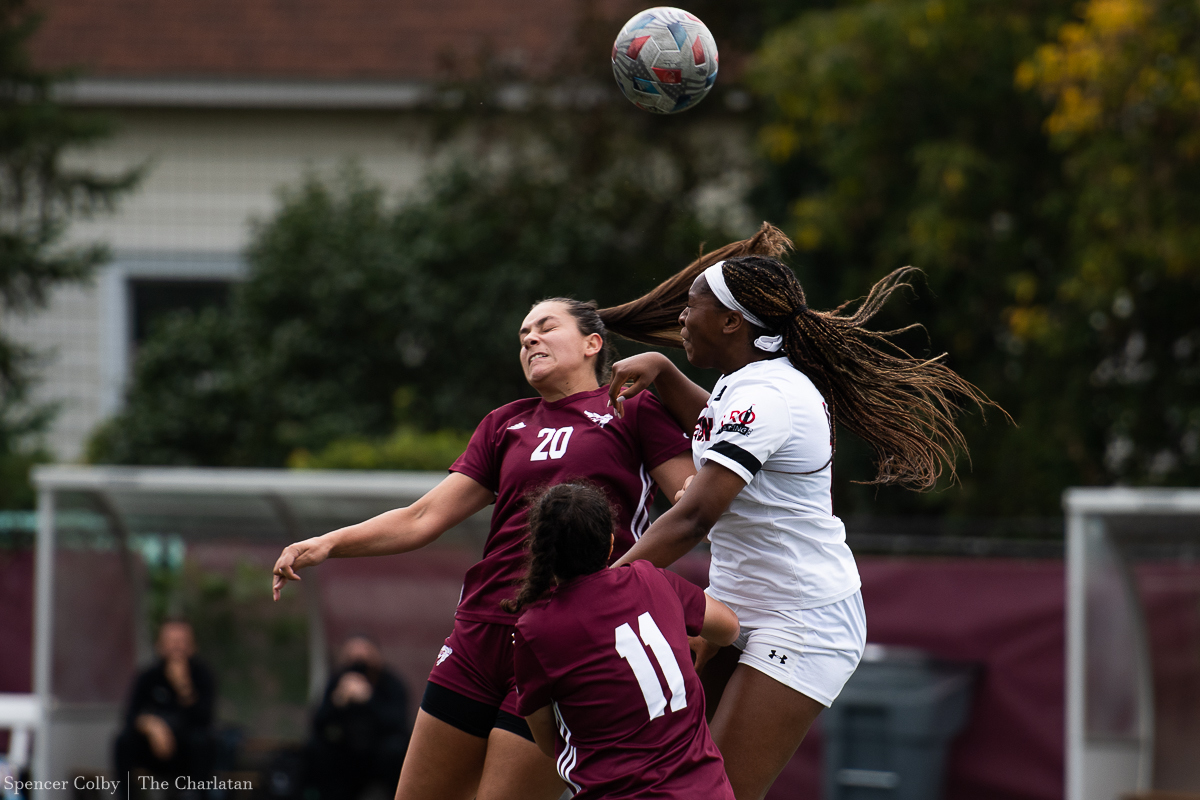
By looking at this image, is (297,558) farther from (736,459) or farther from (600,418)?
(736,459)

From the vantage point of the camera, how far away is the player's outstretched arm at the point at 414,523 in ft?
14.5

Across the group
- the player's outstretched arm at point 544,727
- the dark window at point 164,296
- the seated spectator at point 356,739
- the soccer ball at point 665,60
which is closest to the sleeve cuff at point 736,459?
the player's outstretched arm at point 544,727

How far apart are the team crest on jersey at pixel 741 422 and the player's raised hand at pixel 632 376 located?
42 cm

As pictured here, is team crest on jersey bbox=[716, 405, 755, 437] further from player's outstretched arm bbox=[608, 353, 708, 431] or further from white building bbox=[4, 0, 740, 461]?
white building bbox=[4, 0, 740, 461]

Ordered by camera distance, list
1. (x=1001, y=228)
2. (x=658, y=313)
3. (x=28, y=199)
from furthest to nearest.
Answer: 1. (x=28, y=199)
2. (x=1001, y=228)
3. (x=658, y=313)

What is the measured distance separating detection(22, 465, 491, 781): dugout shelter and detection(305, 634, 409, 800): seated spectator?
1131mm

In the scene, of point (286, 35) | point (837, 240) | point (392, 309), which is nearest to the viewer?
point (837, 240)

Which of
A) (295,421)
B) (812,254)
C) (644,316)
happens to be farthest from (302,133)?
(644,316)

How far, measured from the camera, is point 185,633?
1040 centimetres

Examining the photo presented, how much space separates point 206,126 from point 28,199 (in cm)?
316

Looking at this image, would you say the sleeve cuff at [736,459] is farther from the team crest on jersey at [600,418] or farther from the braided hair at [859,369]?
the team crest on jersey at [600,418]

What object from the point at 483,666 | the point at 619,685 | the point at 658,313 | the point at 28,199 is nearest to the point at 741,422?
the point at 619,685

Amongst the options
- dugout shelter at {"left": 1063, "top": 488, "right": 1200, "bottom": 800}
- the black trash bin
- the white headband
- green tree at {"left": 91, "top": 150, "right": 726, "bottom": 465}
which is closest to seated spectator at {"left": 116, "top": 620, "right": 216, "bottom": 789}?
the black trash bin

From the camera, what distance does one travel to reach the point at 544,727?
389cm
